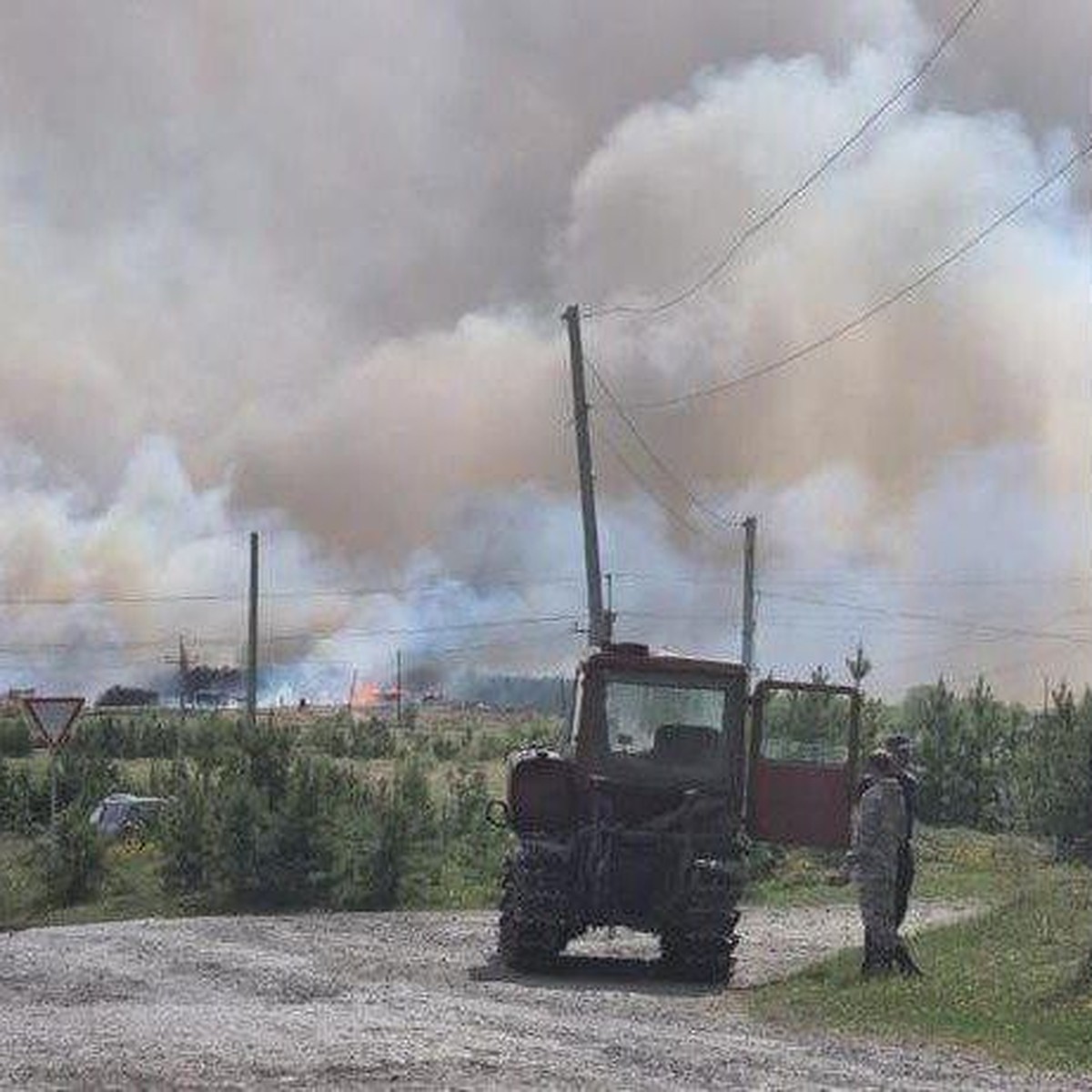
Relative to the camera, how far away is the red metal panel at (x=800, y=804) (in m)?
18.8

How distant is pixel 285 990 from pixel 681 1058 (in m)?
4.99

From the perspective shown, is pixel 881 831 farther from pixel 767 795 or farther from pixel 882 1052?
pixel 882 1052

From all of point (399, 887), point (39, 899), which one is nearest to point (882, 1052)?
point (399, 887)

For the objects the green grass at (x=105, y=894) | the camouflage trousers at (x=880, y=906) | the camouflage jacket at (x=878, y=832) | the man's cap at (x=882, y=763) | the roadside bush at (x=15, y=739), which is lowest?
the green grass at (x=105, y=894)

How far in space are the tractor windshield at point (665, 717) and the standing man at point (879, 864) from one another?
2.31 meters

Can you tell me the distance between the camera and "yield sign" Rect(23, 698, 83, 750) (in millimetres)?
25719

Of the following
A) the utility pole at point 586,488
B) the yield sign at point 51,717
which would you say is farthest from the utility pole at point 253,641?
the yield sign at point 51,717

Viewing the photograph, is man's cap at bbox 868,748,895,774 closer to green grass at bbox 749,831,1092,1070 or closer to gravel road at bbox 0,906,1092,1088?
green grass at bbox 749,831,1092,1070

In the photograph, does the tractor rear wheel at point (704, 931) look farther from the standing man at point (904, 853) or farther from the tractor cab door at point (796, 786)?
the standing man at point (904, 853)

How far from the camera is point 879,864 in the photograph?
56.6 ft

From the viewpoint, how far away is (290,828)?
2884 cm

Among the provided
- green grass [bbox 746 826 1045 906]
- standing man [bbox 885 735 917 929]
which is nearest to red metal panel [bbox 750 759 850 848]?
standing man [bbox 885 735 917 929]

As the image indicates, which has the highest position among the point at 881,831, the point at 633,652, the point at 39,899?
the point at 633,652

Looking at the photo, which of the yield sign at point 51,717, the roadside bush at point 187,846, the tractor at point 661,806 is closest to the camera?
the tractor at point 661,806
